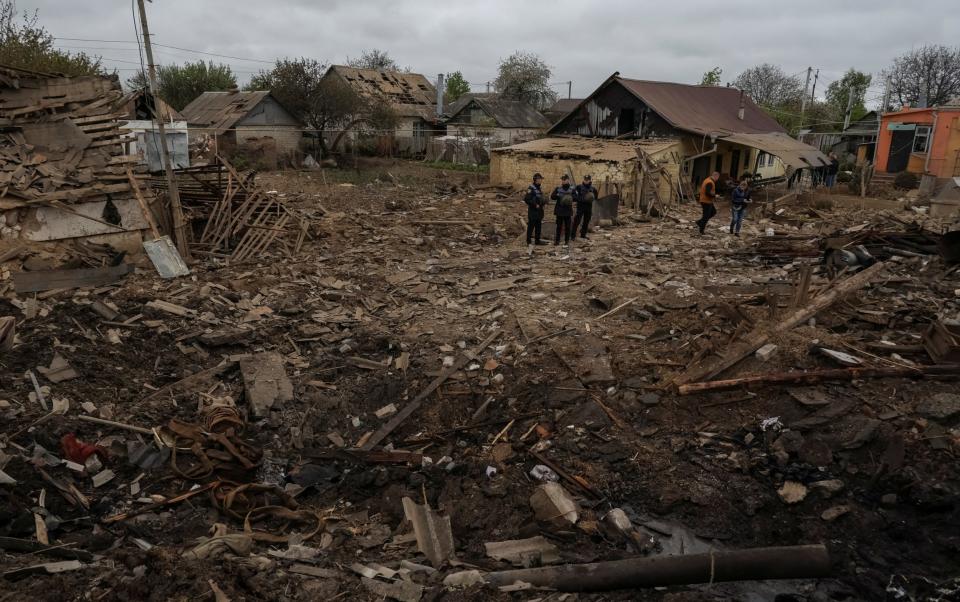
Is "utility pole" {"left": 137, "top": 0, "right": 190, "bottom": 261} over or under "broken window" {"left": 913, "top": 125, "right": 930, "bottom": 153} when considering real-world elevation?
under

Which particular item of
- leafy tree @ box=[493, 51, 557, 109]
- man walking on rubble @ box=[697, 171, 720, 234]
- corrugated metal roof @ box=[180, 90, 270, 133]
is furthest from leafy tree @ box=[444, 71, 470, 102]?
man walking on rubble @ box=[697, 171, 720, 234]

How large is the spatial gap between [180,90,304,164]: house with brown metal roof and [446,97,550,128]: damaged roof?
38.6ft

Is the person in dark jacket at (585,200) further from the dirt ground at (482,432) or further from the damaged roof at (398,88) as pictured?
the damaged roof at (398,88)

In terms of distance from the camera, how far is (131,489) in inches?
242

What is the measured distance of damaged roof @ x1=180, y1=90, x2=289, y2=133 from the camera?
32094 mm

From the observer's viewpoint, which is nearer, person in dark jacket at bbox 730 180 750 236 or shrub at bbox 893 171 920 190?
person in dark jacket at bbox 730 180 750 236

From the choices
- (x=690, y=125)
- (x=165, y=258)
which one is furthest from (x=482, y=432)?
(x=690, y=125)

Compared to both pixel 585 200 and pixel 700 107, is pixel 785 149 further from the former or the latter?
pixel 585 200

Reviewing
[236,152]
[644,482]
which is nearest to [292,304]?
[644,482]

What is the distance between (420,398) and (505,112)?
3570 cm

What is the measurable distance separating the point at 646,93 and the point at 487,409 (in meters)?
22.6

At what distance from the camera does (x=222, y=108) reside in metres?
33.8

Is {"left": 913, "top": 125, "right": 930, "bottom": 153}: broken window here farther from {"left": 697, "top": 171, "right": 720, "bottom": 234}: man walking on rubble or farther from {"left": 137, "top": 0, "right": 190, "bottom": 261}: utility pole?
{"left": 137, "top": 0, "right": 190, "bottom": 261}: utility pole

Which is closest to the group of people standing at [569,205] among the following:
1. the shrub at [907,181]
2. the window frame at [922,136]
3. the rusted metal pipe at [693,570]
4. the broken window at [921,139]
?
the rusted metal pipe at [693,570]
